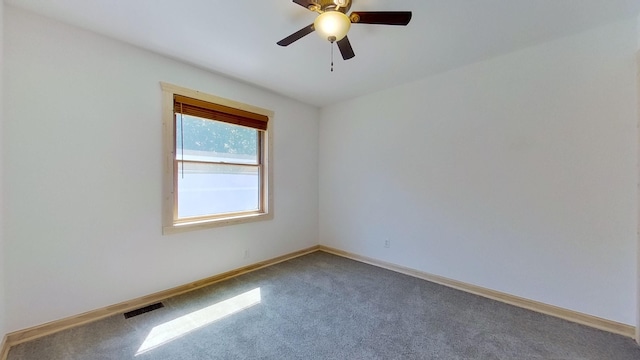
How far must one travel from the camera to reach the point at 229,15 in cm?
205

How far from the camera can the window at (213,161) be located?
2.80 metres

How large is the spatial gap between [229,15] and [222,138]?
1568mm

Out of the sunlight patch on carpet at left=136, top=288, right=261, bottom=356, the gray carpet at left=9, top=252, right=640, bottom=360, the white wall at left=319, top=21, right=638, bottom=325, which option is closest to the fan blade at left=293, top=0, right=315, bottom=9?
the white wall at left=319, top=21, right=638, bottom=325

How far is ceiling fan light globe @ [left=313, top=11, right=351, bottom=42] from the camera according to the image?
164 centimetres

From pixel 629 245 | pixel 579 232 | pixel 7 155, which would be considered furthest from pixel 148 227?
pixel 629 245

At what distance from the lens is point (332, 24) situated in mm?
1662

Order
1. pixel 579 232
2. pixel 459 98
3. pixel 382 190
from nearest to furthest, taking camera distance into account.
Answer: pixel 579 232 < pixel 459 98 < pixel 382 190

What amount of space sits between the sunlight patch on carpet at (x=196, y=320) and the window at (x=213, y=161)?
36.4 inches

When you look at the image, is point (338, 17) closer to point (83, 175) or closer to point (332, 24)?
point (332, 24)

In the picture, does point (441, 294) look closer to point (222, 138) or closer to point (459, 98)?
point (459, 98)

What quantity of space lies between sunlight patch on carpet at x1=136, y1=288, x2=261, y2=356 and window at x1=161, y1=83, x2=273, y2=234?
93 centimetres

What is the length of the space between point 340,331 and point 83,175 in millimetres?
2612

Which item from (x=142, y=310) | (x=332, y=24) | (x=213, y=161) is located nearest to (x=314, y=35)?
(x=332, y=24)

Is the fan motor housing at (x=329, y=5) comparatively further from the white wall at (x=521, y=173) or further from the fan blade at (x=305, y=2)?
the white wall at (x=521, y=173)
